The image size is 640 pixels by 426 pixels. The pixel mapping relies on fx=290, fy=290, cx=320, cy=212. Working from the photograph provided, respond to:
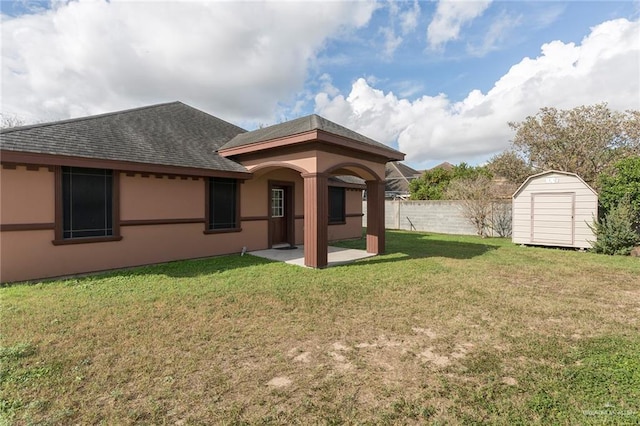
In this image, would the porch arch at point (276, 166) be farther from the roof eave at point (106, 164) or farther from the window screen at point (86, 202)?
the window screen at point (86, 202)

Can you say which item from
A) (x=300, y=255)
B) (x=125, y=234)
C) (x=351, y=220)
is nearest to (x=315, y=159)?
(x=300, y=255)

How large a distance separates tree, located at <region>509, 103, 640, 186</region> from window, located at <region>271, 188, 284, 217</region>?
15.5 meters

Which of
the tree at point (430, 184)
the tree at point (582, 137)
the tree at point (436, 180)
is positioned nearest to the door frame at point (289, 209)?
the tree at point (436, 180)

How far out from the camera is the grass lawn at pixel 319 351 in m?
2.24

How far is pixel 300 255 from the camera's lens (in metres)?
8.70

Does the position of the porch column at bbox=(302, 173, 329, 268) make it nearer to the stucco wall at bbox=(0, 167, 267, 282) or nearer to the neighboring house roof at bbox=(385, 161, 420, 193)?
the stucco wall at bbox=(0, 167, 267, 282)

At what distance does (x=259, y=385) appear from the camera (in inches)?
101

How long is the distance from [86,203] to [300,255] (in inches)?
208

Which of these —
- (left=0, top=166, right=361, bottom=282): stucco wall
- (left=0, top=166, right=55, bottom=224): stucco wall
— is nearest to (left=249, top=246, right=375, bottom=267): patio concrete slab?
(left=0, top=166, right=361, bottom=282): stucco wall

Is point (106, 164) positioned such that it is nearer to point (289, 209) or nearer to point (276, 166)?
point (276, 166)

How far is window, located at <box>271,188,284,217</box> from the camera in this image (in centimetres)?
1029

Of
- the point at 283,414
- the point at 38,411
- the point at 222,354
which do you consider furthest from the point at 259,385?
the point at 38,411

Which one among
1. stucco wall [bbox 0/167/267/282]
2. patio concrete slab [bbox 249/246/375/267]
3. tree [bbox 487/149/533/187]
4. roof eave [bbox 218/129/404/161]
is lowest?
patio concrete slab [bbox 249/246/375/267]

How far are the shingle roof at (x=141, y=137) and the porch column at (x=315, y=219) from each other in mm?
2735
